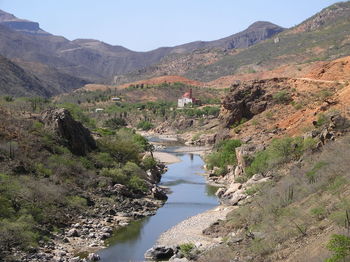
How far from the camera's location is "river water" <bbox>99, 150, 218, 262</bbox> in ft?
103

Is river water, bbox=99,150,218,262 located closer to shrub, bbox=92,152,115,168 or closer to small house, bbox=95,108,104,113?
shrub, bbox=92,152,115,168

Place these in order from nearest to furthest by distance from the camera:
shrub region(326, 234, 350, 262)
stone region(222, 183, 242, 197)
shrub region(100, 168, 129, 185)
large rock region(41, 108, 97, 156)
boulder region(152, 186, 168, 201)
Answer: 1. shrub region(326, 234, 350, 262)
2. stone region(222, 183, 242, 197)
3. boulder region(152, 186, 168, 201)
4. shrub region(100, 168, 129, 185)
5. large rock region(41, 108, 97, 156)

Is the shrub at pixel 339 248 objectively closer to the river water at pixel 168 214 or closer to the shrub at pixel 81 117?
the river water at pixel 168 214

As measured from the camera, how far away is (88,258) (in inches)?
1147

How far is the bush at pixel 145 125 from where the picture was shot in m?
139

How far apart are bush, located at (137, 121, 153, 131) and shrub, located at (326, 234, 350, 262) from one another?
4831 inches

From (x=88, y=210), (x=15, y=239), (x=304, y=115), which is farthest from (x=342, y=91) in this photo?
(x=15, y=239)

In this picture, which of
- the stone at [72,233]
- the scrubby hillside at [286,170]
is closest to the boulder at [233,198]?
the scrubby hillside at [286,170]

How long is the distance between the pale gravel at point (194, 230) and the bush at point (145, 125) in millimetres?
97069

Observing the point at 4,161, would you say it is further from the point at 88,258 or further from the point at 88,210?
the point at 88,258

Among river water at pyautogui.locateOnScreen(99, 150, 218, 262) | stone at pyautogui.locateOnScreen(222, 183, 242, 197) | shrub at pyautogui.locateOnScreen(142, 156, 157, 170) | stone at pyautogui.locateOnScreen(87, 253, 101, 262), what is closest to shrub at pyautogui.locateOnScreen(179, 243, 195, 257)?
river water at pyautogui.locateOnScreen(99, 150, 218, 262)

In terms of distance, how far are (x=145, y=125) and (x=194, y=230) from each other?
105 metres

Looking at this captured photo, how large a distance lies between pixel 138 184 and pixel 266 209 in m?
21.5

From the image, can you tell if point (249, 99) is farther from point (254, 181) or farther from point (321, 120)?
point (254, 181)
